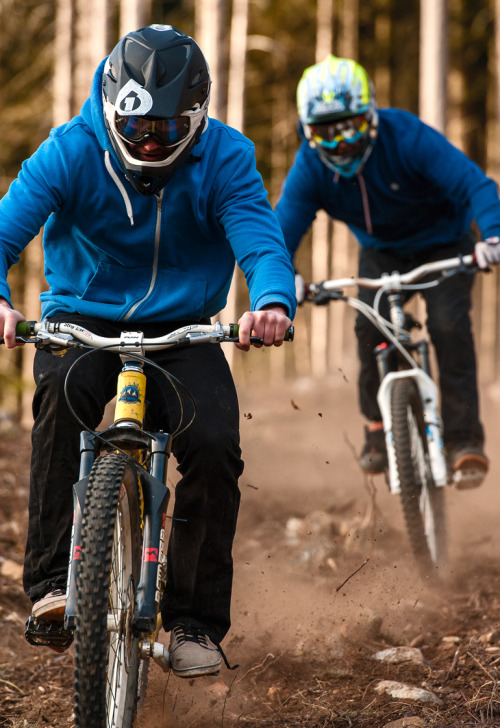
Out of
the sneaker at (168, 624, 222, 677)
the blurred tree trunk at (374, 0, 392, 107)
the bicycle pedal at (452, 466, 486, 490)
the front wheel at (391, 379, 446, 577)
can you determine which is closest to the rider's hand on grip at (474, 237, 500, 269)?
the front wheel at (391, 379, 446, 577)

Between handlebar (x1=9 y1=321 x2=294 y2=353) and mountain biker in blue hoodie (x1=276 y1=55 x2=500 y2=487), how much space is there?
261 cm

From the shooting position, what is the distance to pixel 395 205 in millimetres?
5883

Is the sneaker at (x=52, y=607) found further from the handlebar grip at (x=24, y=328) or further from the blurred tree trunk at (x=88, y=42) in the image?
the blurred tree trunk at (x=88, y=42)

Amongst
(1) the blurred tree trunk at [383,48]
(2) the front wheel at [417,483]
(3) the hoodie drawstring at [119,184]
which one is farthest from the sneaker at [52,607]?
(1) the blurred tree trunk at [383,48]

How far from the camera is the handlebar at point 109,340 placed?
288 centimetres

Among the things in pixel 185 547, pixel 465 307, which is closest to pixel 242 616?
pixel 185 547

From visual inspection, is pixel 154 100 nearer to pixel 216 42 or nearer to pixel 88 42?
pixel 216 42

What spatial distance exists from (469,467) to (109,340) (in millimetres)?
3278

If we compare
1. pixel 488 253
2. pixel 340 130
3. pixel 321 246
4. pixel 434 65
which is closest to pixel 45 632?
pixel 488 253

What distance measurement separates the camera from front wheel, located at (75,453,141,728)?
2.60m

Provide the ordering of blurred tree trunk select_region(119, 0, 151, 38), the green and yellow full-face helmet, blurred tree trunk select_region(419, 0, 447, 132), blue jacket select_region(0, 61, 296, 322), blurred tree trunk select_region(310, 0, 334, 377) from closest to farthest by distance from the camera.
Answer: blue jacket select_region(0, 61, 296, 322) → the green and yellow full-face helmet → blurred tree trunk select_region(119, 0, 151, 38) → blurred tree trunk select_region(419, 0, 447, 132) → blurred tree trunk select_region(310, 0, 334, 377)

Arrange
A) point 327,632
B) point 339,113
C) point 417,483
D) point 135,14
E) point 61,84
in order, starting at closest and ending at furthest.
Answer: point 327,632 → point 417,483 → point 339,113 → point 135,14 → point 61,84

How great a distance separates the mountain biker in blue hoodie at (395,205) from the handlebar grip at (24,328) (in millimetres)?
2833

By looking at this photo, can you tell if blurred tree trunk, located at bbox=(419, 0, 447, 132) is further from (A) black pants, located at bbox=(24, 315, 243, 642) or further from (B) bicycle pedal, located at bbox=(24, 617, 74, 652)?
(B) bicycle pedal, located at bbox=(24, 617, 74, 652)
